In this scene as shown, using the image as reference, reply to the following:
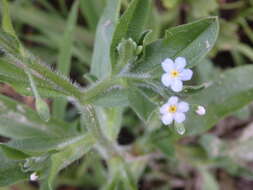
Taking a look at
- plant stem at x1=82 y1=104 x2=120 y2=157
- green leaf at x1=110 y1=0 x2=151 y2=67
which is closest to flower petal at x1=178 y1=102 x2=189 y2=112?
green leaf at x1=110 y1=0 x2=151 y2=67

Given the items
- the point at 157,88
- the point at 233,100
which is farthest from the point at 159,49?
the point at 233,100

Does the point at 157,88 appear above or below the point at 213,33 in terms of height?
below

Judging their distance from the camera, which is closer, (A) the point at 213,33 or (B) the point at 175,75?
(B) the point at 175,75

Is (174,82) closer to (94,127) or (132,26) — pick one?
(132,26)

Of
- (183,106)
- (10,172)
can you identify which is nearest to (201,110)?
(183,106)

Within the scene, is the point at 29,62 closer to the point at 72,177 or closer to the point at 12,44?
the point at 12,44

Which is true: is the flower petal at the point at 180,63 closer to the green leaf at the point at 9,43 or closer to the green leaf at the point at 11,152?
the green leaf at the point at 9,43

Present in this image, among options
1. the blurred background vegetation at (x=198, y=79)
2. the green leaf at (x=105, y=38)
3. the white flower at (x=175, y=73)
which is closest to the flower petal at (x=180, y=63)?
the white flower at (x=175, y=73)
